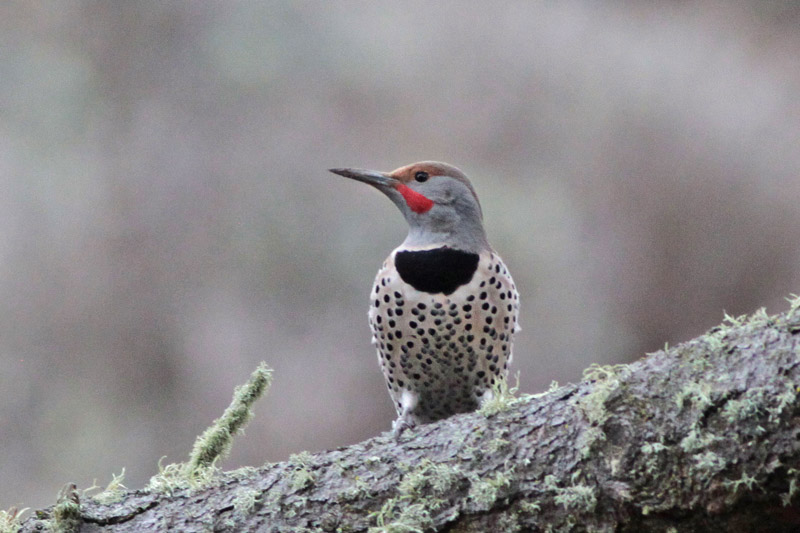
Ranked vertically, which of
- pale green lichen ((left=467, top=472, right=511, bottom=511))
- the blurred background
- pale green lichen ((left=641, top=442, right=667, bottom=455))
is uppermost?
the blurred background

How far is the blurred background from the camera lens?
6340 millimetres

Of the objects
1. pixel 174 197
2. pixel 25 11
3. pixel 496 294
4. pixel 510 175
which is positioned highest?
pixel 25 11

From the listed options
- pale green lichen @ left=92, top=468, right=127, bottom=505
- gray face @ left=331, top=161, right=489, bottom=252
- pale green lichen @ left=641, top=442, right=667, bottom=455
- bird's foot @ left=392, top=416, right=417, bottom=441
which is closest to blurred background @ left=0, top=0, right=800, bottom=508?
gray face @ left=331, top=161, right=489, bottom=252

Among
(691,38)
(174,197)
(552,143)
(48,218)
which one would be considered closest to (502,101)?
(552,143)

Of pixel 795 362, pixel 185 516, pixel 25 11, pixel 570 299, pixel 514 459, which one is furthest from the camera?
pixel 25 11

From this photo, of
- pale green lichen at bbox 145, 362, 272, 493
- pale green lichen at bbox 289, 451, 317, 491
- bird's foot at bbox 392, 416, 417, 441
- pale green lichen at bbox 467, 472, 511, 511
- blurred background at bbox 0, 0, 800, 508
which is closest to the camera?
pale green lichen at bbox 467, 472, 511, 511

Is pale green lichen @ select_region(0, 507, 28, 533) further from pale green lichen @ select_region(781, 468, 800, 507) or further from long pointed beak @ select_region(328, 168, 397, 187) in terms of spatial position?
pale green lichen @ select_region(781, 468, 800, 507)

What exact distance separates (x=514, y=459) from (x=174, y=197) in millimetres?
5486

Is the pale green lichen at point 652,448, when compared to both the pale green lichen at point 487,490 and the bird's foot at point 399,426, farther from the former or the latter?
the bird's foot at point 399,426

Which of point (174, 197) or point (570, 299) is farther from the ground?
point (174, 197)

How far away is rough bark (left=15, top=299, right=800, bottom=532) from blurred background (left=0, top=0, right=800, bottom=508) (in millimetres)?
4019

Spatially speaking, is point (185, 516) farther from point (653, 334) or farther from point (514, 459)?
point (653, 334)

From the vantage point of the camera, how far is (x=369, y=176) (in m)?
2.99

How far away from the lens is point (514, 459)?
1.75 m
